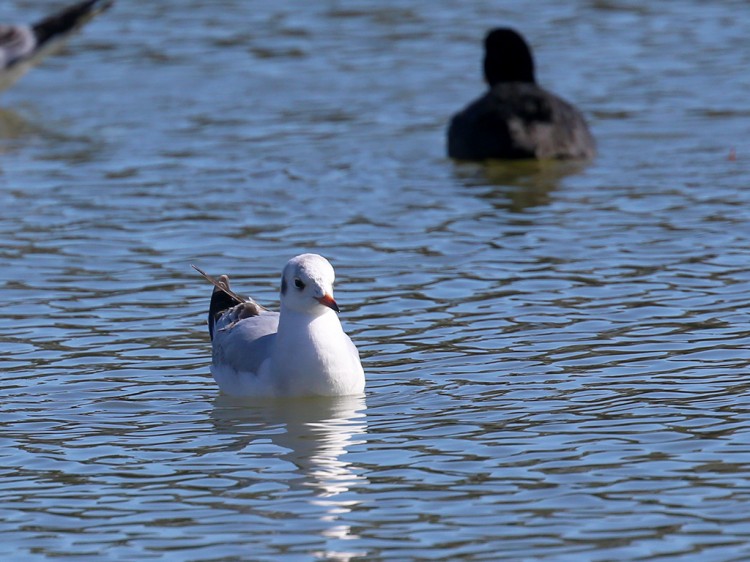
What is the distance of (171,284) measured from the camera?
1236cm

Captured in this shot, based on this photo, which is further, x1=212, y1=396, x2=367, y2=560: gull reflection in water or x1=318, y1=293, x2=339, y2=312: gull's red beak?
x1=318, y1=293, x2=339, y2=312: gull's red beak

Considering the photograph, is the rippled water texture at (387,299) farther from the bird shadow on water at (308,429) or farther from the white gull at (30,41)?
the white gull at (30,41)

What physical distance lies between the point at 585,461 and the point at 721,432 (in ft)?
2.74

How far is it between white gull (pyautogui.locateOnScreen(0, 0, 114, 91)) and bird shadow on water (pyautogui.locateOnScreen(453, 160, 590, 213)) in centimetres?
697

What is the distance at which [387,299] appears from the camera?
38.5 ft

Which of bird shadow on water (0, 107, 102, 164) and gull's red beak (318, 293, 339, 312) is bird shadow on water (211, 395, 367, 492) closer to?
gull's red beak (318, 293, 339, 312)

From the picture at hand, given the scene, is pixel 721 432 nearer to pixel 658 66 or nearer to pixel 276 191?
pixel 276 191

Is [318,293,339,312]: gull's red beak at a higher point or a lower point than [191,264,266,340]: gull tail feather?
higher

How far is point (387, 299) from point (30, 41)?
35.9 feet

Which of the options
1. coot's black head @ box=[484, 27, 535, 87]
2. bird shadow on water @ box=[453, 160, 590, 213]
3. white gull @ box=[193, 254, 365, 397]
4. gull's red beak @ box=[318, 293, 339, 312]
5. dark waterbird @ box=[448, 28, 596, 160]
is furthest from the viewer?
coot's black head @ box=[484, 27, 535, 87]

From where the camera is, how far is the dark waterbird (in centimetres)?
1656

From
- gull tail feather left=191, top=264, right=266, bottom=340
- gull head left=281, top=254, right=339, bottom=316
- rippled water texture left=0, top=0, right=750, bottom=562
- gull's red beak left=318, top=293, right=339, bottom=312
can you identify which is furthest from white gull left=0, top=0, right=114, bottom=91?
gull's red beak left=318, top=293, right=339, bottom=312

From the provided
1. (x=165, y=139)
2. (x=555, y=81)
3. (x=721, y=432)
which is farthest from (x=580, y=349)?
(x=555, y=81)

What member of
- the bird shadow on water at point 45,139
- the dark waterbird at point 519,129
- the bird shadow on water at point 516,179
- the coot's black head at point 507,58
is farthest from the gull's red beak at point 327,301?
the coot's black head at point 507,58
